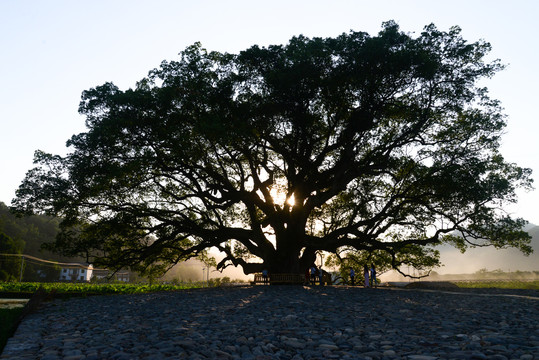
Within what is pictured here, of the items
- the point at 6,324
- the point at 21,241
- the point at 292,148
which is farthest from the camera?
the point at 21,241

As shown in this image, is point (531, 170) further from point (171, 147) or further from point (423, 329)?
point (171, 147)

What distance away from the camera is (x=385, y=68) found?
22984 mm

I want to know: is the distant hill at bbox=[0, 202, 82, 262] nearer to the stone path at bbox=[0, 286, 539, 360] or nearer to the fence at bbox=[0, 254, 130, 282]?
the fence at bbox=[0, 254, 130, 282]

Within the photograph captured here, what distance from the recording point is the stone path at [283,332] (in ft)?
23.2

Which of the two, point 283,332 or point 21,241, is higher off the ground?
point 21,241

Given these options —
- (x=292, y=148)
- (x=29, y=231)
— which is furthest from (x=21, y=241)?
(x=292, y=148)

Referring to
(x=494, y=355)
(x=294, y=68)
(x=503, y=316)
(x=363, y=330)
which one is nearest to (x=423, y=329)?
(x=363, y=330)

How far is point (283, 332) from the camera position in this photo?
895cm

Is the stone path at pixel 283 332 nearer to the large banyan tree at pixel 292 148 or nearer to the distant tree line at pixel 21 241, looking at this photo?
the large banyan tree at pixel 292 148

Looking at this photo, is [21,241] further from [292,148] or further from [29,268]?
[292,148]

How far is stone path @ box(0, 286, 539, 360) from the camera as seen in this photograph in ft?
23.2

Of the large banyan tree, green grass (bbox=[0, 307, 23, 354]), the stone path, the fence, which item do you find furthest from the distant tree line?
the stone path

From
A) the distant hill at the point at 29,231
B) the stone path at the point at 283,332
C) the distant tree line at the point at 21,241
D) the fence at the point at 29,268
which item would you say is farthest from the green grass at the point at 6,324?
the distant hill at the point at 29,231

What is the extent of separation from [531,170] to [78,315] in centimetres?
2963
